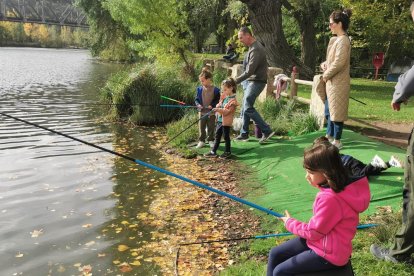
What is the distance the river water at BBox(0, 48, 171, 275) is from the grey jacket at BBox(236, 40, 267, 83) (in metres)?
2.24

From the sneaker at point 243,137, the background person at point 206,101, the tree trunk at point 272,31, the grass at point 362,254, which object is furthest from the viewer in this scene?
the tree trunk at point 272,31

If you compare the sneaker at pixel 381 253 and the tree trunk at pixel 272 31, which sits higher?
the tree trunk at pixel 272 31

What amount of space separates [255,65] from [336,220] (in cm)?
534

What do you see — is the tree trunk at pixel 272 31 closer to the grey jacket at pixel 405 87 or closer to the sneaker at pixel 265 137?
the sneaker at pixel 265 137

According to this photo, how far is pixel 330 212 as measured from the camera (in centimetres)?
261

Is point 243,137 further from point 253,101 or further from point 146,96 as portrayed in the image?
point 146,96

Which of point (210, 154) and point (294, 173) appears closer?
point (294, 173)

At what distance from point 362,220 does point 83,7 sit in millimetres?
39057

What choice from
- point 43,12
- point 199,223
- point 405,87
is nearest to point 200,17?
point 199,223

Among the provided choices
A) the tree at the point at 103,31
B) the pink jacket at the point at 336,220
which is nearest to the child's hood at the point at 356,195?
the pink jacket at the point at 336,220

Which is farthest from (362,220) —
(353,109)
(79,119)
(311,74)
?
(311,74)

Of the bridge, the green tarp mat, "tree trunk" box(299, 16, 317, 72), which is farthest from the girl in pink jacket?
the bridge

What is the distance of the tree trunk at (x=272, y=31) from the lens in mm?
13773

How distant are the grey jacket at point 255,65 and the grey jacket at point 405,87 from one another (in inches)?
173
